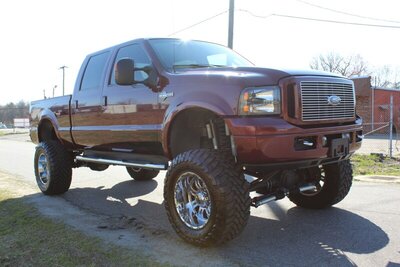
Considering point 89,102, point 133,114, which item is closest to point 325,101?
point 133,114

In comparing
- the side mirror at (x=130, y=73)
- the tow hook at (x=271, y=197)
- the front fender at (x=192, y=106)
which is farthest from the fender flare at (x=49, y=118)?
the tow hook at (x=271, y=197)

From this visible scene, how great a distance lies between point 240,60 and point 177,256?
3.02 m

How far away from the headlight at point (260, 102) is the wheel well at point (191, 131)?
60 cm

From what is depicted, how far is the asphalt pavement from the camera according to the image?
12.5 feet

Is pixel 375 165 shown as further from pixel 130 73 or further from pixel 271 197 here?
pixel 130 73

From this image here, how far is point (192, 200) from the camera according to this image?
14.1 ft

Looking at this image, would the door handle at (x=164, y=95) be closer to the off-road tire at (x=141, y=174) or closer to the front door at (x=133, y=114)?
the front door at (x=133, y=114)

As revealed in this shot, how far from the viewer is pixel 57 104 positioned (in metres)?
7.21

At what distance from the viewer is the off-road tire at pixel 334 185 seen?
203 inches

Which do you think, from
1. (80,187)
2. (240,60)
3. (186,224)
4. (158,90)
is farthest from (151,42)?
(80,187)

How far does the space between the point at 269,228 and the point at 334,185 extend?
1.08 meters

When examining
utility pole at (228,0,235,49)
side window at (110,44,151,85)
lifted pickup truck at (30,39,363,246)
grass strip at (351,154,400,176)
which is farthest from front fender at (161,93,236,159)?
utility pole at (228,0,235,49)

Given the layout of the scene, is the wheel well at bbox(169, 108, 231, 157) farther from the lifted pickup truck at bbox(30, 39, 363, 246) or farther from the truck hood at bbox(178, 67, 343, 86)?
the truck hood at bbox(178, 67, 343, 86)

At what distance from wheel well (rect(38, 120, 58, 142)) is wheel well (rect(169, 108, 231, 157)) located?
149 inches
